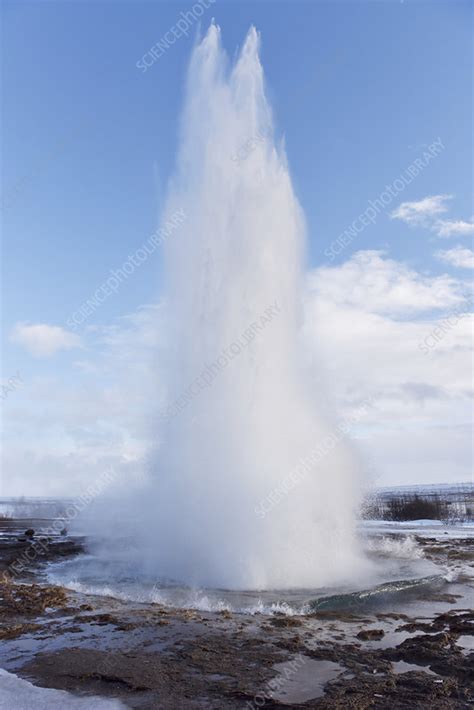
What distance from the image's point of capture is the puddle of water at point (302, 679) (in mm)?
8242

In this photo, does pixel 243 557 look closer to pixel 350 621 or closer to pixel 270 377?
pixel 350 621

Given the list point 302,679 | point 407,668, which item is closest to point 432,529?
point 407,668

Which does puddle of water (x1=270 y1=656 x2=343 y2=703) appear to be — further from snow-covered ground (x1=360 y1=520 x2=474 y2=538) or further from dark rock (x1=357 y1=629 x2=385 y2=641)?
snow-covered ground (x1=360 y1=520 x2=474 y2=538)

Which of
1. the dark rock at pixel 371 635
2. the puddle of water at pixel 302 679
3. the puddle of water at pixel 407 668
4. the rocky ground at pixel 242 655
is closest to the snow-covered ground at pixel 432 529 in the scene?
the rocky ground at pixel 242 655

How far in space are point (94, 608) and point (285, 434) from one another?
9.91 m

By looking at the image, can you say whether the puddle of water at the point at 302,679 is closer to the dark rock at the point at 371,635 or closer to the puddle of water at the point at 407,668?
the puddle of water at the point at 407,668

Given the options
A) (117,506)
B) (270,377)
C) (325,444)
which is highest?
(270,377)

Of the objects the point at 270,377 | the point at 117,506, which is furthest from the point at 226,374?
the point at 117,506

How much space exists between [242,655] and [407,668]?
3043 millimetres

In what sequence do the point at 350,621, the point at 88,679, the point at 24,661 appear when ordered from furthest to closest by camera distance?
the point at 350,621 → the point at 24,661 → the point at 88,679

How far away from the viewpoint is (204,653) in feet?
34.1

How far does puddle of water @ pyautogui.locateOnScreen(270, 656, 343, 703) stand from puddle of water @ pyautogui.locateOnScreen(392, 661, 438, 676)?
1004mm

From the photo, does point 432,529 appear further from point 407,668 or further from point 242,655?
point 242,655

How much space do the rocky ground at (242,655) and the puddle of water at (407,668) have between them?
2 cm
